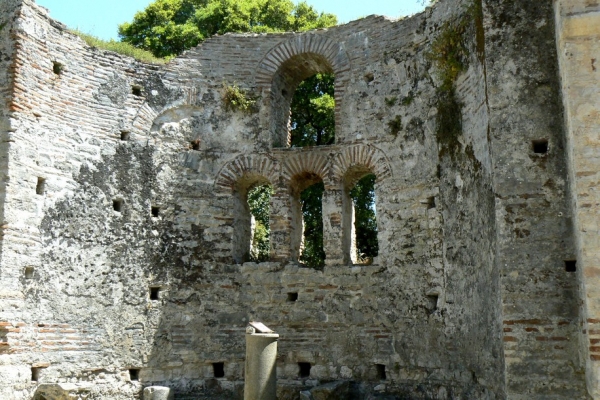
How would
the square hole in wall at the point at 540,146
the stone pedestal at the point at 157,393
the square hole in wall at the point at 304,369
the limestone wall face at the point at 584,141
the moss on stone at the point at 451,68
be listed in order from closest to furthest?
the limestone wall face at the point at 584,141 < the square hole in wall at the point at 540,146 < the moss on stone at the point at 451,68 < the stone pedestal at the point at 157,393 < the square hole in wall at the point at 304,369

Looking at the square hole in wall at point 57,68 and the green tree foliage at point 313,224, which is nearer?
the square hole in wall at point 57,68

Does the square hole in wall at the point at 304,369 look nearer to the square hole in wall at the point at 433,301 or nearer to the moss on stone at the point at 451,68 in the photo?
the square hole in wall at the point at 433,301

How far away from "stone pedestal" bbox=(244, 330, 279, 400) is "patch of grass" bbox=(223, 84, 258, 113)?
15.6ft

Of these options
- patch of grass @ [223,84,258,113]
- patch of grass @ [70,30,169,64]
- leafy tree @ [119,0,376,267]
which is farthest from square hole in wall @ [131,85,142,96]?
leafy tree @ [119,0,376,267]

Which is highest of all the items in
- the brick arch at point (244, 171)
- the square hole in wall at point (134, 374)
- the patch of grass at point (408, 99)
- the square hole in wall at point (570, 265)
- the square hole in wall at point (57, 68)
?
the square hole in wall at point (57, 68)

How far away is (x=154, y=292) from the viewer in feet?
35.4

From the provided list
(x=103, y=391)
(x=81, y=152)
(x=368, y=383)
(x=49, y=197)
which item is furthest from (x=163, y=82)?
(x=368, y=383)

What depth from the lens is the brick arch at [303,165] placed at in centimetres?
1131

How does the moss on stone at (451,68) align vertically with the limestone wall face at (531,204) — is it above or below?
above

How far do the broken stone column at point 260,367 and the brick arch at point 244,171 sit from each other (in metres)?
3.42

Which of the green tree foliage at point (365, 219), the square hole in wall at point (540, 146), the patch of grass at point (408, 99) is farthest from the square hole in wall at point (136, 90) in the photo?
the green tree foliage at point (365, 219)

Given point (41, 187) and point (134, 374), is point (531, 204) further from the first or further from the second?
point (41, 187)

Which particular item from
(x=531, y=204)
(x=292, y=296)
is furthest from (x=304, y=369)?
(x=531, y=204)

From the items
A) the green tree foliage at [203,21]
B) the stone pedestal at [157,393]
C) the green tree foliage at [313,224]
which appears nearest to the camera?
the stone pedestal at [157,393]
